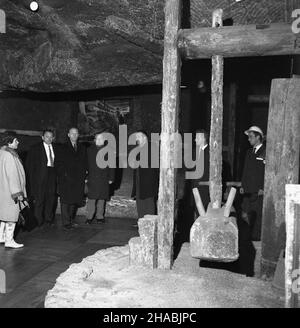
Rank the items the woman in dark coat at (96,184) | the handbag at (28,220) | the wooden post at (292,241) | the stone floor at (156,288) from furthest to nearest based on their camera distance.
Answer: the woman in dark coat at (96,184) < the handbag at (28,220) < the stone floor at (156,288) < the wooden post at (292,241)

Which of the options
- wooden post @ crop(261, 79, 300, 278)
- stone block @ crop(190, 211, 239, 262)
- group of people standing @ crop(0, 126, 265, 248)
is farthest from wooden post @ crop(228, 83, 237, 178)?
stone block @ crop(190, 211, 239, 262)

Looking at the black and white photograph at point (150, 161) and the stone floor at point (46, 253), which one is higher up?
the black and white photograph at point (150, 161)

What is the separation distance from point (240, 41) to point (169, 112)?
3.51ft

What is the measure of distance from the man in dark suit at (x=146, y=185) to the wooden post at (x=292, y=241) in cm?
378

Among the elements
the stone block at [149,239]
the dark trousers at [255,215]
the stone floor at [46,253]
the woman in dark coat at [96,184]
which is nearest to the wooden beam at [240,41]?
the stone block at [149,239]

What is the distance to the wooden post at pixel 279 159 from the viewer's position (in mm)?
4227

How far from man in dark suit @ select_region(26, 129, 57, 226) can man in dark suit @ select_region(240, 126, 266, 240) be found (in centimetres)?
361

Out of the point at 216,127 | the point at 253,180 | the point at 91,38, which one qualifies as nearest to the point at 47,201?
the point at 91,38

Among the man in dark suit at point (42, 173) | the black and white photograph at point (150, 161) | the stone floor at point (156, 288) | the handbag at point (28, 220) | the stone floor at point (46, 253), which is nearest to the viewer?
the stone floor at point (156, 288)

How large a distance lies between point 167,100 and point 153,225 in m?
1.44

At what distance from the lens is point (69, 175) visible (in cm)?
753

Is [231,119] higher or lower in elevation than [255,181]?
higher

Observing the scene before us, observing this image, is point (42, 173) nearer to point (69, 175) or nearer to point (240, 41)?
point (69, 175)

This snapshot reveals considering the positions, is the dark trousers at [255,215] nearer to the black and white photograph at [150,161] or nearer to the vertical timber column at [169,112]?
the black and white photograph at [150,161]
